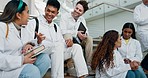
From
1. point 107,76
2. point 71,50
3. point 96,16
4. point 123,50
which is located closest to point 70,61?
point 71,50

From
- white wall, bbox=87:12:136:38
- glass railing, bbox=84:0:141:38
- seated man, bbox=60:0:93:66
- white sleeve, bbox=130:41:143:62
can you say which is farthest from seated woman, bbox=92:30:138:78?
glass railing, bbox=84:0:141:38

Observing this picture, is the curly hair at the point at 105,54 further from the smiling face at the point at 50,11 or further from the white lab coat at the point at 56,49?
the smiling face at the point at 50,11

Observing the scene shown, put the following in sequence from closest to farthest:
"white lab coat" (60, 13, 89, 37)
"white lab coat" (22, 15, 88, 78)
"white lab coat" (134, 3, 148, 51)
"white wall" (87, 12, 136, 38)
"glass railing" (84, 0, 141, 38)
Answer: "white lab coat" (22, 15, 88, 78) → "white lab coat" (60, 13, 89, 37) → "white lab coat" (134, 3, 148, 51) → "white wall" (87, 12, 136, 38) → "glass railing" (84, 0, 141, 38)

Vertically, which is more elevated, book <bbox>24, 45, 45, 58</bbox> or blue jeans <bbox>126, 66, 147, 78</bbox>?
book <bbox>24, 45, 45, 58</bbox>

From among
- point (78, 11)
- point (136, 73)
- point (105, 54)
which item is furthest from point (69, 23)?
point (136, 73)

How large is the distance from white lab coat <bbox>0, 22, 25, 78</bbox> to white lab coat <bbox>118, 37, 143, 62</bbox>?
1.92 m

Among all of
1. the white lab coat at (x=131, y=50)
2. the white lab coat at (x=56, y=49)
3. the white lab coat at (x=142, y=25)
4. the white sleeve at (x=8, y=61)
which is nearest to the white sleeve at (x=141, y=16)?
the white lab coat at (x=142, y=25)

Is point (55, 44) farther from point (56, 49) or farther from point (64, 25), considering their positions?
point (64, 25)

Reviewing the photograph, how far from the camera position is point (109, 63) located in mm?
3008

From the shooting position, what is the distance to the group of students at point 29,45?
6.89ft

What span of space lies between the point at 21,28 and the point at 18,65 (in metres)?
0.44

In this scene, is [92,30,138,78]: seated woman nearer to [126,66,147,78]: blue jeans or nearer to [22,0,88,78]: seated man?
[126,66,147,78]: blue jeans

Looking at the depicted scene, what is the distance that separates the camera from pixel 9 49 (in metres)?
2.19

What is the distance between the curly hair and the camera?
303cm
